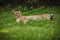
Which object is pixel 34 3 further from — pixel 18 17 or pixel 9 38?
pixel 9 38

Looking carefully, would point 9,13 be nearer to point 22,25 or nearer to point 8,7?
point 8,7

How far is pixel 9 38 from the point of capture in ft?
13.4

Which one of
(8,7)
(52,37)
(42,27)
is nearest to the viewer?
(52,37)

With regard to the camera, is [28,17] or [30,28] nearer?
[30,28]

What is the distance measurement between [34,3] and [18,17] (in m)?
0.32

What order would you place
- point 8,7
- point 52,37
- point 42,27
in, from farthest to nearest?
point 8,7
point 42,27
point 52,37

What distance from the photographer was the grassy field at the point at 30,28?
4047 mm

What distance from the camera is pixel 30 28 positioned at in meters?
4.28

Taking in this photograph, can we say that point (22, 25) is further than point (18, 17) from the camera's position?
No

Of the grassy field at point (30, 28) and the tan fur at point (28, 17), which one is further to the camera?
the tan fur at point (28, 17)

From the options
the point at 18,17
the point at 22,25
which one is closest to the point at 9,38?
the point at 22,25

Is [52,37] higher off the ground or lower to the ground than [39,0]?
lower

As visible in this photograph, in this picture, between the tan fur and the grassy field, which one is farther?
the tan fur

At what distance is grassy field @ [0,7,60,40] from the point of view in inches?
159
